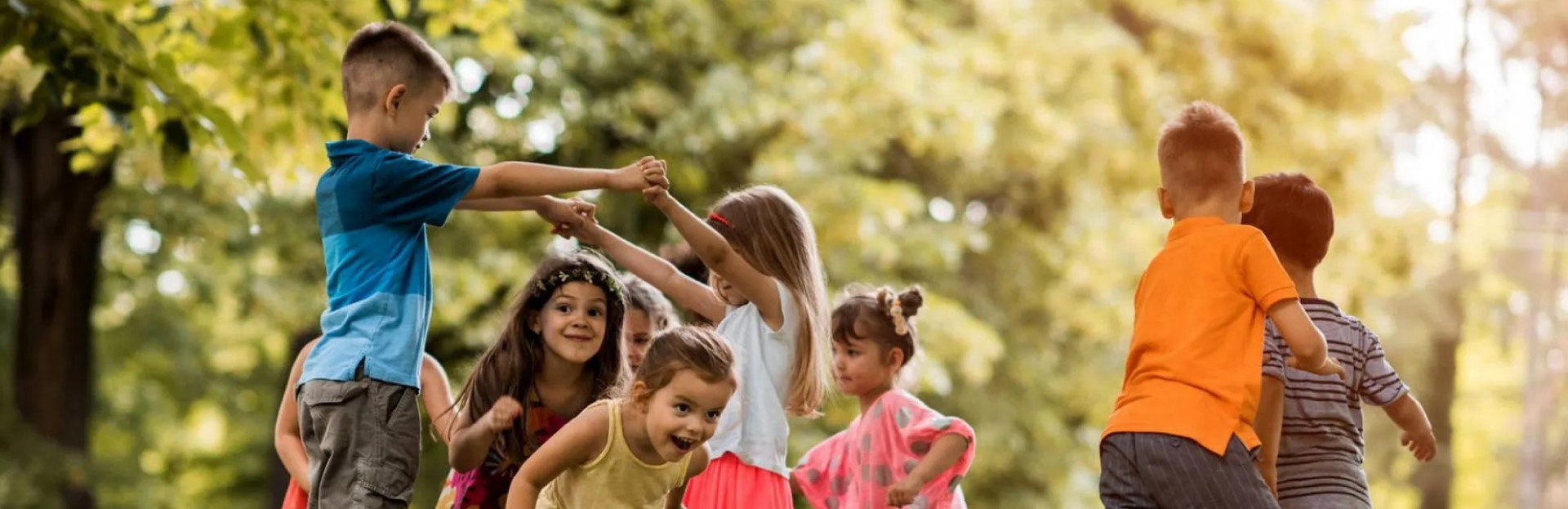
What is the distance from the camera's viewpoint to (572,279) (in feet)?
17.4

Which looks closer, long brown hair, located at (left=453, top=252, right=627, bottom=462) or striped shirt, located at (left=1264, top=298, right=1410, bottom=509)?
striped shirt, located at (left=1264, top=298, right=1410, bottom=509)

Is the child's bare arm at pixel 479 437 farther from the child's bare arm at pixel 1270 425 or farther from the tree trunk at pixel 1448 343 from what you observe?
the tree trunk at pixel 1448 343

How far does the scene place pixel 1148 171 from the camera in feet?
50.2

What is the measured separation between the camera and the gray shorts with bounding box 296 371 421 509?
4328 millimetres

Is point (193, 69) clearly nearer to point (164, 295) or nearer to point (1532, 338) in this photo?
point (164, 295)

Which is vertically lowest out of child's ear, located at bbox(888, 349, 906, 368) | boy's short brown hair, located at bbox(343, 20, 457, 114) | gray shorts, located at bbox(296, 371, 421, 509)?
gray shorts, located at bbox(296, 371, 421, 509)

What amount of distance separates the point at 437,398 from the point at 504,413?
81 cm

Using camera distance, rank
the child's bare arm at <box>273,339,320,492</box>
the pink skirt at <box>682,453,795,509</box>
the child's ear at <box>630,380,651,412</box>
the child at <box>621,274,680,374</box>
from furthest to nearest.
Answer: the child at <box>621,274,680,374</box> → the child's bare arm at <box>273,339,320,492</box> → the pink skirt at <box>682,453,795,509</box> → the child's ear at <box>630,380,651,412</box>

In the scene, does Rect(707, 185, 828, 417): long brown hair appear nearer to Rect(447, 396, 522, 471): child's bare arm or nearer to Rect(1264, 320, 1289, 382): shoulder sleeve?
Rect(447, 396, 522, 471): child's bare arm

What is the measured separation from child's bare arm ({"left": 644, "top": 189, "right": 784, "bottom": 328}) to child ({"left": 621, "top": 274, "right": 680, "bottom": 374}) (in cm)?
74

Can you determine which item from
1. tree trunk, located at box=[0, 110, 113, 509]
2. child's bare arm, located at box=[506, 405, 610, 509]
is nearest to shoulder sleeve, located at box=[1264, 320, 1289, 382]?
child's bare arm, located at box=[506, 405, 610, 509]

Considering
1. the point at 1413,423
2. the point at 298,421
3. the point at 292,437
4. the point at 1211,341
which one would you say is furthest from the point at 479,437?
the point at 1413,423

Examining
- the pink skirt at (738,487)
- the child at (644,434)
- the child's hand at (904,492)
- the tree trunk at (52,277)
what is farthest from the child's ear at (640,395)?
the tree trunk at (52,277)

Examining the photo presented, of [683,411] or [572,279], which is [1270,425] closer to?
[683,411]
